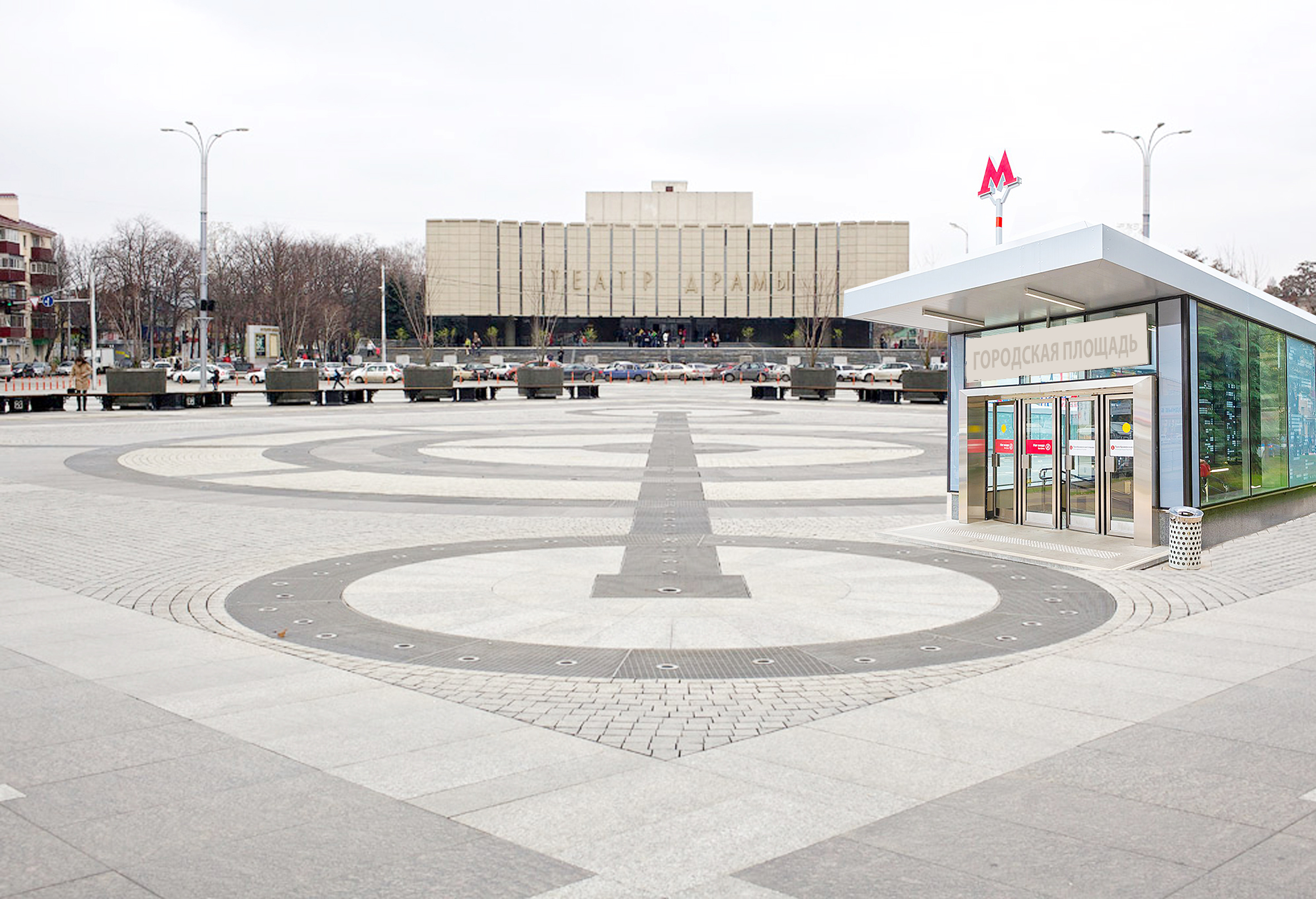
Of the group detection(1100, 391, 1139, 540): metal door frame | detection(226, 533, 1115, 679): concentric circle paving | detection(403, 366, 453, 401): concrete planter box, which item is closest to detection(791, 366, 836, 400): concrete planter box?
detection(403, 366, 453, 401): concrete planter box

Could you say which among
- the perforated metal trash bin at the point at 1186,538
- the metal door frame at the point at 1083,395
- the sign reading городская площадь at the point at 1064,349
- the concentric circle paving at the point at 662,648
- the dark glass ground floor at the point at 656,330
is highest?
the dark glass ground floor at the point at 656,330

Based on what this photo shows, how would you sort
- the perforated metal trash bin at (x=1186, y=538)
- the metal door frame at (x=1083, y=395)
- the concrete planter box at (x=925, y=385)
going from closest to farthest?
1. the perforated metal trash bin at (x=1186, y=538)
2. the metal door frame at (x=1083, y=395)
3. the concrete planter box at (x=925, y=385)

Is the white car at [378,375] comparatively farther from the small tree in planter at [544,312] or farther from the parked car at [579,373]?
the small tree in planter at [544,312]

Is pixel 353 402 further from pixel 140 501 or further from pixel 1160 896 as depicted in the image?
pixel 1160 896

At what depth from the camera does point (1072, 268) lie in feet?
37.8

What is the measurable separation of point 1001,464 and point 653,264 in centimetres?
10557

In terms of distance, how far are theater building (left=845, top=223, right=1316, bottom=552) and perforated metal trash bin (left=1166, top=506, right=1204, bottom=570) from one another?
114 centimetres

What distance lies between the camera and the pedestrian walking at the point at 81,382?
4294 centimetres

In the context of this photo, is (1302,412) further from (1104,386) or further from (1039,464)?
(1104,386)

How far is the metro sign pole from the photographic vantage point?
1529 cm

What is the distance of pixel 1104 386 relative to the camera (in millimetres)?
13695

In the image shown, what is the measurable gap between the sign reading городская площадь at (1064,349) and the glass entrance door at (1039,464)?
1.96 feet

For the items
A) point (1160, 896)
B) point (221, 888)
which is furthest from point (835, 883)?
point (221, 888)

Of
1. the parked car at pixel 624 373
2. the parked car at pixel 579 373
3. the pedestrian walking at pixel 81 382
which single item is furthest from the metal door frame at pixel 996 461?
Result: the parked car at pixel 624 373
